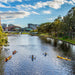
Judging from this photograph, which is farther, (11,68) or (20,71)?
(11,68)

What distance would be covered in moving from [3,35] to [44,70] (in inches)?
1222

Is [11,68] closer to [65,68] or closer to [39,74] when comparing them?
[39,74]

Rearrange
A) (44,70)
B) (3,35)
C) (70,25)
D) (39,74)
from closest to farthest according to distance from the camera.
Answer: (39,74), (44,70), (3,35), (70,25)

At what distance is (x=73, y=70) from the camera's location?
3017cm

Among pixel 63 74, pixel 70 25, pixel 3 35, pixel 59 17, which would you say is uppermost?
pixel 59 17

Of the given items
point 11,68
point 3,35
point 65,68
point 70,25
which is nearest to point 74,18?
point 70,25

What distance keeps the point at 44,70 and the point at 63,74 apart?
4.77 metres

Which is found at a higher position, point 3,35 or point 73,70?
point 3,35

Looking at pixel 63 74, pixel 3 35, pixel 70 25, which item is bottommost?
pixel 63 74

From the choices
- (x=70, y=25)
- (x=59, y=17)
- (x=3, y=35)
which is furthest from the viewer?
(x=59, y=17)

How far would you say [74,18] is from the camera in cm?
9025

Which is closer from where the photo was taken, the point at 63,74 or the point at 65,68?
the point at 63,74

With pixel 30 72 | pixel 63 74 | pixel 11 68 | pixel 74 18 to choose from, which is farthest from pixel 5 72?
pixel 74 18

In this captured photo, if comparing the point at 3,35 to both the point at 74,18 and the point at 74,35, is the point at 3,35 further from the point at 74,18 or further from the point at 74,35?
the point at 74,35
